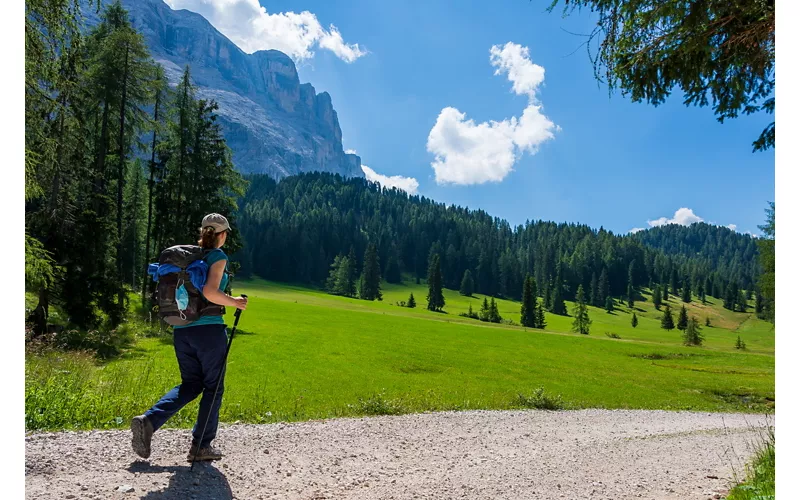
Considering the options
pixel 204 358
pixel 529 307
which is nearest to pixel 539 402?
pixel 204 358

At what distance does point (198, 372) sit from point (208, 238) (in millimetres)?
1604

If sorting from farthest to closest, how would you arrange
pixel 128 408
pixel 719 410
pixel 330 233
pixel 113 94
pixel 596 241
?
pixel 596 241 < pixel 330 233 < pixel 113 94 < pixel 719 410 < pixel 128 408

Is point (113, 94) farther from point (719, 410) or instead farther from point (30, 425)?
point (719, 410)

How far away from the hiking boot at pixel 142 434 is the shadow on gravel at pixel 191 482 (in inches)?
8.3

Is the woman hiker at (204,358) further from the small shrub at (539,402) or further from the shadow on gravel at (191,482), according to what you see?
the small shrub at (539,402)

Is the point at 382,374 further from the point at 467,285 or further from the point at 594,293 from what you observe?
the point at 594,293

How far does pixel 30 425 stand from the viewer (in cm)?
693

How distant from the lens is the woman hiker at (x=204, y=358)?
17.0ft

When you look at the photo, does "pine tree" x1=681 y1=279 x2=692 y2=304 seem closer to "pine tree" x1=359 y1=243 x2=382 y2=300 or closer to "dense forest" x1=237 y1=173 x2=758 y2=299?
"dense forest" x1=237 y1=173 x2=758 y2=299

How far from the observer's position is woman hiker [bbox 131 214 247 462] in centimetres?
520

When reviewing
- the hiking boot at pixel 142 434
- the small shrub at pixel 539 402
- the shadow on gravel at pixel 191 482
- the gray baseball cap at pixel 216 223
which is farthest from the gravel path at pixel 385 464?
the small shrub at pixel 539 402

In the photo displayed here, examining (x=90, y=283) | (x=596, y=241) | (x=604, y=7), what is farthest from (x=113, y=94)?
(x=596, y=241)
